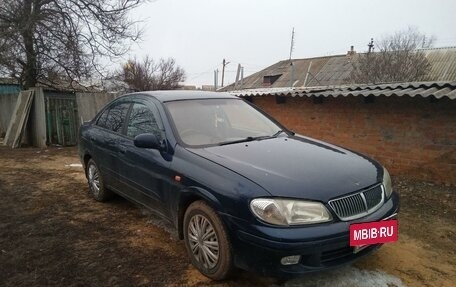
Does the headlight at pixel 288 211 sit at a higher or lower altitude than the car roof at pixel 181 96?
lower

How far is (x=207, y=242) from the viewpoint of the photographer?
301 centimetres

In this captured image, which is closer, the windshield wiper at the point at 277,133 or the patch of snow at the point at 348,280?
the patch of snow at the point at 348,280

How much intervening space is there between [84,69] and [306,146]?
40.1ft

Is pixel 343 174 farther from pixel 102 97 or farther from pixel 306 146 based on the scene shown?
pixel 102 97

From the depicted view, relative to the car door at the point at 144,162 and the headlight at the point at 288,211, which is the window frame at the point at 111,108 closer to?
the car door at the point at 144,162

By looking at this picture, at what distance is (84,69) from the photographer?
1373cm

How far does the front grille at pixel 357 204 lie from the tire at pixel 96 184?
134 inches

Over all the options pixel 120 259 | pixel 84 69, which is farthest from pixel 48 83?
pixel 120 259

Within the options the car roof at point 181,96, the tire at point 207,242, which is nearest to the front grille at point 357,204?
the tire at point 207,242

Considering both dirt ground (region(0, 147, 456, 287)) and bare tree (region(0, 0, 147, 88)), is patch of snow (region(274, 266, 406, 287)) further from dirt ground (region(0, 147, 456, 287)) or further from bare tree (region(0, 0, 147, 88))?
bare tree (region(0, 0, 147, 88))

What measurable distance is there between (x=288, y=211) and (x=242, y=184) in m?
0.39

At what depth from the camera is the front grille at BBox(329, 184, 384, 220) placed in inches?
105

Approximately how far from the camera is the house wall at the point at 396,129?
6.09m

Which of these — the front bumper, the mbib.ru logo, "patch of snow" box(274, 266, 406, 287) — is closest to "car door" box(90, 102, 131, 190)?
the front bumper
